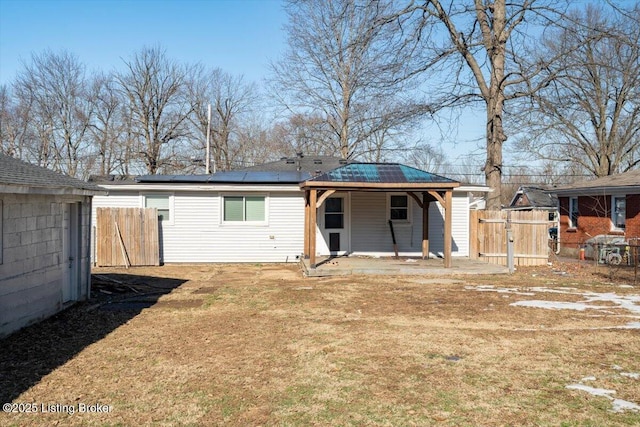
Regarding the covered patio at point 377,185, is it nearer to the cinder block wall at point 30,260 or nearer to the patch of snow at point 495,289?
the patch of snow at point 495,289

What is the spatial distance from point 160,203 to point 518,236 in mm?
11583

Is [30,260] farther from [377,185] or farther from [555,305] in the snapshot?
[555,305]

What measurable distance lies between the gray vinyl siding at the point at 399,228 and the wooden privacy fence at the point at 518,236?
0.88 m

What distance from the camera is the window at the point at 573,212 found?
2052cm

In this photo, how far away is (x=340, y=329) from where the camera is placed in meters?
7.10

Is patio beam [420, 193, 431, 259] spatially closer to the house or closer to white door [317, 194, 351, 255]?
white door [317, 194, 351, 255]

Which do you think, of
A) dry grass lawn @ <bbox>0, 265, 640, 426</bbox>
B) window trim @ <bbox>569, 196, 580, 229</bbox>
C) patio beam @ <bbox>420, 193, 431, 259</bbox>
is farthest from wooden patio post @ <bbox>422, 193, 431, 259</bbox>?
window trim @ <bbox>569, 196, 580, 229</bbox>

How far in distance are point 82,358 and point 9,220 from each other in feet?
7.85

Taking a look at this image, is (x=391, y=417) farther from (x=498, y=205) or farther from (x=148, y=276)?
(x=498, y=205)

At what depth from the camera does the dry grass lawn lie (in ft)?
13.6

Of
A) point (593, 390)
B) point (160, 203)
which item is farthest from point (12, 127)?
point (593, 390)

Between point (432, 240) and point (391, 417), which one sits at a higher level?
point (432, 240)

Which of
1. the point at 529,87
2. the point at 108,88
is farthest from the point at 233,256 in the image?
the point at 108,88

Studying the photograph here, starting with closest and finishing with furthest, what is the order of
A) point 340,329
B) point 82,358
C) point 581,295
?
point 82,358 → point 340,329 → point 581,295
